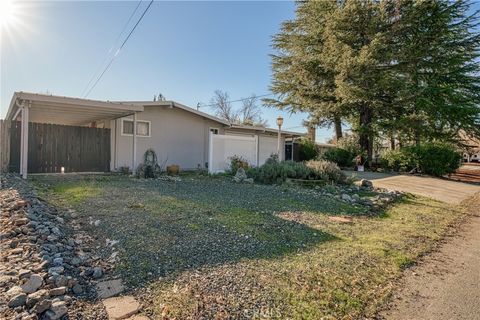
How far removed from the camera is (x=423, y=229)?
4.88 meters

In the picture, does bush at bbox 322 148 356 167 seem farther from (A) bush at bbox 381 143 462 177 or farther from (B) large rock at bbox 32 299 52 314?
(B) large rock at bbox 32 299 52 314

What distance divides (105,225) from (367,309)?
11.3 ft

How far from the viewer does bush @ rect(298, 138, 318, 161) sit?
21766 mm

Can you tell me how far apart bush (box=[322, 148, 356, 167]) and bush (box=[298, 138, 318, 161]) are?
10.5 ft

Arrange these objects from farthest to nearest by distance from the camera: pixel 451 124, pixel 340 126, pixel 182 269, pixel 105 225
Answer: pixel 340 126
pixel 451 124
pixel 105 225
pixel 182 269

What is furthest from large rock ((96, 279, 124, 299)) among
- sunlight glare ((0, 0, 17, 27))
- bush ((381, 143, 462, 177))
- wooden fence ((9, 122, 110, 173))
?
bush ((381, 143, 462, 177))

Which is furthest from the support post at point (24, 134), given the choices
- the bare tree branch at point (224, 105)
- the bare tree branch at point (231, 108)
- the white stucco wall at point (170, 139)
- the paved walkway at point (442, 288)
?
the bare tree branch at point (224, 105)

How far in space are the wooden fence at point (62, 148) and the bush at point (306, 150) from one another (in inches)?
567

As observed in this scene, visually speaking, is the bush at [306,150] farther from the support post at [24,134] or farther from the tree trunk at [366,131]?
the support post at [24,134]

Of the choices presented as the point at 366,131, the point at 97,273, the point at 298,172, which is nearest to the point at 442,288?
the point at 97,273

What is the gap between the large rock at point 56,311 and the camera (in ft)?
6.51

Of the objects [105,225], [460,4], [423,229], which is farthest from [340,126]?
[105,225]

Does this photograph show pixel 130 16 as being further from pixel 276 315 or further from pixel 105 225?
pixel 276 315

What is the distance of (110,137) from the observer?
37.5ft
